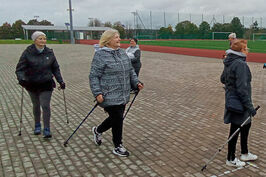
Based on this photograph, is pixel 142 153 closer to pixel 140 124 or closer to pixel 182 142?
pixel 182 142

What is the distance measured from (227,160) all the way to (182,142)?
96 cm

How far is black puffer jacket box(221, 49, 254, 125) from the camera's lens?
11.0ft

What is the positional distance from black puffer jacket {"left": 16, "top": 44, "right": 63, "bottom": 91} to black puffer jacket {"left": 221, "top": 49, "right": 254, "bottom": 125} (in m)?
3.00

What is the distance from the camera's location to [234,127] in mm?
3705

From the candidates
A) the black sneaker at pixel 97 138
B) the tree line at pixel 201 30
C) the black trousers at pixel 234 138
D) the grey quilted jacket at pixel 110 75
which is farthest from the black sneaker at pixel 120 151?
the tree line at pixel 201 30

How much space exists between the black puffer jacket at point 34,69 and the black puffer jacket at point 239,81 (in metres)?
3.00

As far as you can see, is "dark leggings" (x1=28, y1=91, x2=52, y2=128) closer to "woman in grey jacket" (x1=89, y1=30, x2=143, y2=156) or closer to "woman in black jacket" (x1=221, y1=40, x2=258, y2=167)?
"woman in grey jacket" (x1=89, y1=30, x2=143, y2=156)

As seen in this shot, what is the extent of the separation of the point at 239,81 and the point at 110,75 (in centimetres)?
173

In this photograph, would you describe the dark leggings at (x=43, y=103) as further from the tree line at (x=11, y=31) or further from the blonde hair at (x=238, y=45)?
the tree line at (x=11, y=31)

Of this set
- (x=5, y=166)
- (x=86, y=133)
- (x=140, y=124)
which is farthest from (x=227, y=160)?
(x=5, y=166)

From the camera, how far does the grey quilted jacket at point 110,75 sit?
3.76 m

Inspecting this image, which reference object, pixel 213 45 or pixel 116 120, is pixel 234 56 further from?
pixel 213 45

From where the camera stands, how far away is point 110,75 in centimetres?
380

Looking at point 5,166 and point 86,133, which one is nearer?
point 5,166
